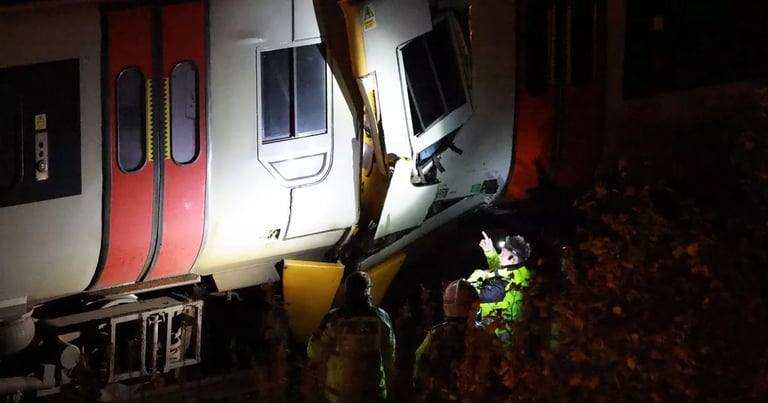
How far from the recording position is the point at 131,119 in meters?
4.68

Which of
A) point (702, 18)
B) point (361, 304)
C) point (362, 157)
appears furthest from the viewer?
point (702, 18)

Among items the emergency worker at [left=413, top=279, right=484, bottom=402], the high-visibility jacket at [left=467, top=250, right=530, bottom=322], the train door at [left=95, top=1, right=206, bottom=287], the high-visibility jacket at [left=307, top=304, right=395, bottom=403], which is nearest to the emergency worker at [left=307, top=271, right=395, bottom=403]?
the high-visibility jacket at [left=307, top=304, right=395, bottom=403]

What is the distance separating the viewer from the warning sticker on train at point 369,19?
5012 mm

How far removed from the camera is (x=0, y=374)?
4965 millimetres

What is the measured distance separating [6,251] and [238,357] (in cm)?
201

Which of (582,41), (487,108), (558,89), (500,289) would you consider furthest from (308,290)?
(582,41)

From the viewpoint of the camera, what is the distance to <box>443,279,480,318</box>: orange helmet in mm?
5035

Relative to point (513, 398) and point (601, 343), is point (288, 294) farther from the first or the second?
point (601, 343)

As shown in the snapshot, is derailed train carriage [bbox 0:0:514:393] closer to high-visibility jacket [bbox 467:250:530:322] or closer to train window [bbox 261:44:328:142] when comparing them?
train window [bbox 261:44:328:142]

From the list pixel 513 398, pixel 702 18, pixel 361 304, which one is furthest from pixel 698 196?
pixel 361 304

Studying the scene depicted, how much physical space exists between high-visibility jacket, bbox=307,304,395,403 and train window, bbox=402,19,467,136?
133 cm

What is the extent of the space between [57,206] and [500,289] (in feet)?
9.31

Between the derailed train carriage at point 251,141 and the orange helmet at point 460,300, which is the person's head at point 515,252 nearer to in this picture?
the derailed train carriage at point 251,141

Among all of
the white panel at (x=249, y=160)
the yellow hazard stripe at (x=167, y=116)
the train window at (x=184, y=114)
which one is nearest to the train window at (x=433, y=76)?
the white panel at (x=249, y=160)
